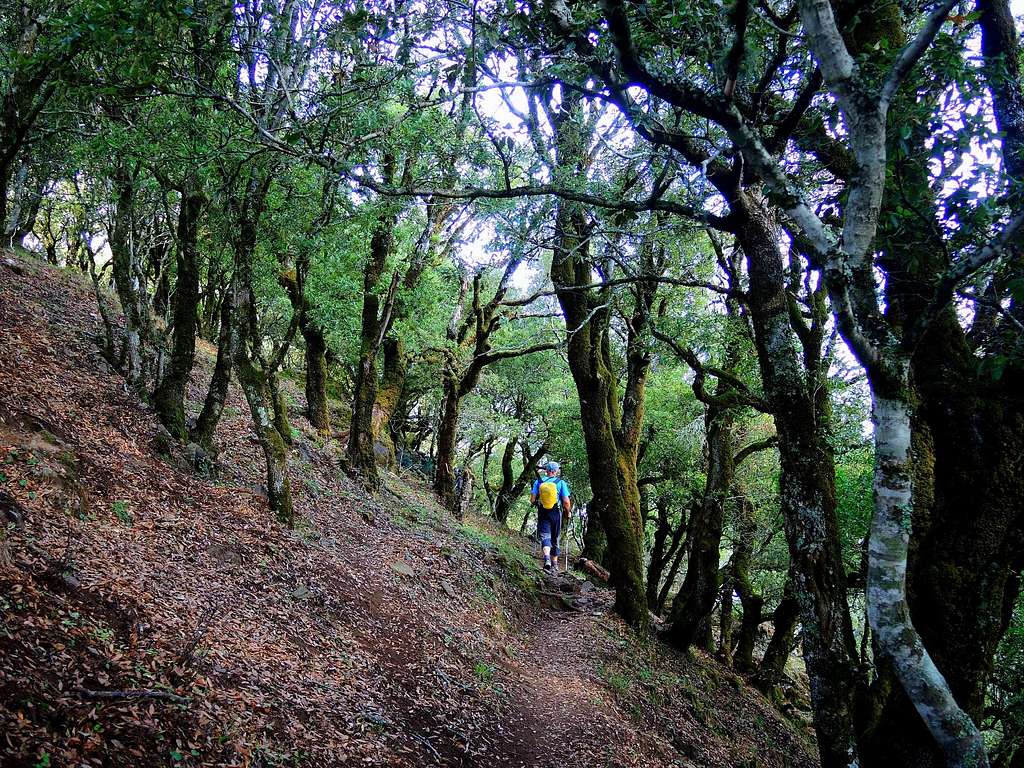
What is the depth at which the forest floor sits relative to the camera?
4148 mm

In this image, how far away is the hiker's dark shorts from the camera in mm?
15266

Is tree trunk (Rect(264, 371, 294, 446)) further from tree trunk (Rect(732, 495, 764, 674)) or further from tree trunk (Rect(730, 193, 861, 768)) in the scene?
tree trunk (Rect(732, 495, 764, 674))

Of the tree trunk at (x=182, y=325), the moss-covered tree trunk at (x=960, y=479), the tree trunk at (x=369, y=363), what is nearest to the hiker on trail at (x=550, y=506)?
the tree trunk at (x=369, y=363)

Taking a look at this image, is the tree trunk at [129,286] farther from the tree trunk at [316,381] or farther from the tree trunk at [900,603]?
the tree trunk at [900,603]

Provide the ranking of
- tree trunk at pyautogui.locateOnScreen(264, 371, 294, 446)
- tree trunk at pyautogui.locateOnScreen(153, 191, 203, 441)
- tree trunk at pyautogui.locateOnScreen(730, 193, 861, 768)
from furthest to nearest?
tree trunk at pyautogui.locateOnScreen(264, 371, 294, 446) < tree trunk at pyautogui.locateOnScreen(153, 191, 203, 441) < tree trunk at pyautogui.locateOnScreen(730, 193, 861, 768)

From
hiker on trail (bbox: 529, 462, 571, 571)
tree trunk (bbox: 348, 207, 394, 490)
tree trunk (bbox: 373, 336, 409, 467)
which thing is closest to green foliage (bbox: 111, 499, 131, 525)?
tree trunk (bbox: 348, 207, 394, 490)

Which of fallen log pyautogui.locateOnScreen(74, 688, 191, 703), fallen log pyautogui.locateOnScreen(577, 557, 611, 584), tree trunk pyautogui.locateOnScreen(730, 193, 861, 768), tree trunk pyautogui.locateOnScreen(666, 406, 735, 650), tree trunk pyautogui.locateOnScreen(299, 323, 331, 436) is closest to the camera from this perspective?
fallen log pyautogui.locateOnScreen(74, 688, 191, 703)

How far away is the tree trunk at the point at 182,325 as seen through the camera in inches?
366

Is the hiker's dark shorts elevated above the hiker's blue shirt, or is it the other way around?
the hiker's blue shirt

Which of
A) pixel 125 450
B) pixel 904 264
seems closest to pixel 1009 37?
pixel 904 264

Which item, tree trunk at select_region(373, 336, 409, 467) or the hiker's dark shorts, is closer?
the hiker's dark shorts

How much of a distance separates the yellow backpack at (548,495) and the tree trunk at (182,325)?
8.31 metres

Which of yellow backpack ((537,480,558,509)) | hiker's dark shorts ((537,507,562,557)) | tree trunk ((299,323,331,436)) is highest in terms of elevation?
tree trunk ((299,323,331,436))

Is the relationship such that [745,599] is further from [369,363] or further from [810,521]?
[810,521]
